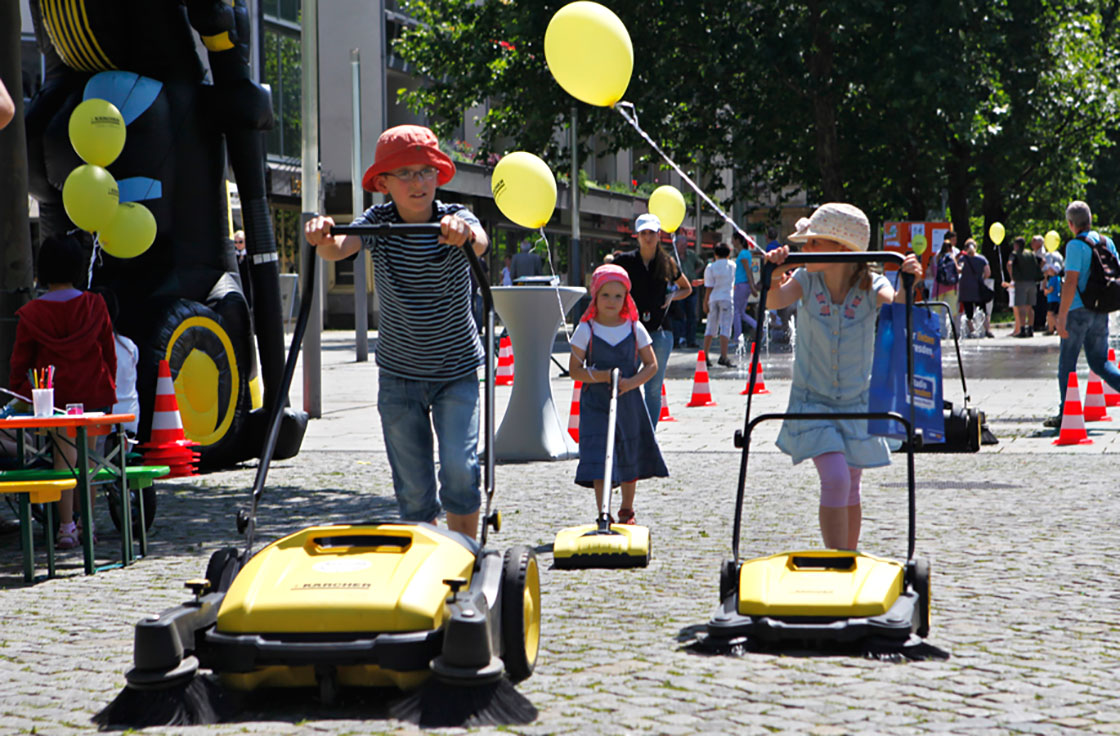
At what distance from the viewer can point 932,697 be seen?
14.5 feet

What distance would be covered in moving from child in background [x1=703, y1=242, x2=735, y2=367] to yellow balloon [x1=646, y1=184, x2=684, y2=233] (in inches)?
336

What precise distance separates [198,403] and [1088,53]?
27.7m

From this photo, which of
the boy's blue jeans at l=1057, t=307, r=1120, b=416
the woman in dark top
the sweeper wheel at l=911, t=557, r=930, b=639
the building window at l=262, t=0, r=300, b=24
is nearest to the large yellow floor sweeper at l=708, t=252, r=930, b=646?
the sweeper wheel at l=911, t=557, r=930, b=639

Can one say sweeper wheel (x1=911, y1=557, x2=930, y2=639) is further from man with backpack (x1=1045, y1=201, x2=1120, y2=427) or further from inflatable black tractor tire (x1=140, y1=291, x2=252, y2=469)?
man with backpack (x1=1045, y1=201, x2=1120, y2=427)

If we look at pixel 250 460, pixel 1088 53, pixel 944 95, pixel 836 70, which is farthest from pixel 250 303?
pixel 1088 53

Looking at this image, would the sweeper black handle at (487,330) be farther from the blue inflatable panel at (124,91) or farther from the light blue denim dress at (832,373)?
the blue inflatable panel at (124,91)

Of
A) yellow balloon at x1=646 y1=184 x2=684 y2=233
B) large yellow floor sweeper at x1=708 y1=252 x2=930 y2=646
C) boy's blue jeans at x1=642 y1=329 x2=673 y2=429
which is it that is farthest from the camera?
yellow balloon at x1=646 y1=184 x2=684 y2=233

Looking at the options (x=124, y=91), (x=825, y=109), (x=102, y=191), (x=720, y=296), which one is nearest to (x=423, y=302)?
(x=102, y=191)

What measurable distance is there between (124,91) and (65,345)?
301 centimetres

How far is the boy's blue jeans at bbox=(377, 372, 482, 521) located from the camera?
550 centimetres

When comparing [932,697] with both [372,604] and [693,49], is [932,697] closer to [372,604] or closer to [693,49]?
[372,604]

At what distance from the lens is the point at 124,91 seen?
10.0 m

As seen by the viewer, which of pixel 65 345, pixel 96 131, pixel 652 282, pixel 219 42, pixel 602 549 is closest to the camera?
pixel 602 549

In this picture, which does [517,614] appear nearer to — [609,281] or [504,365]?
[609,281]
